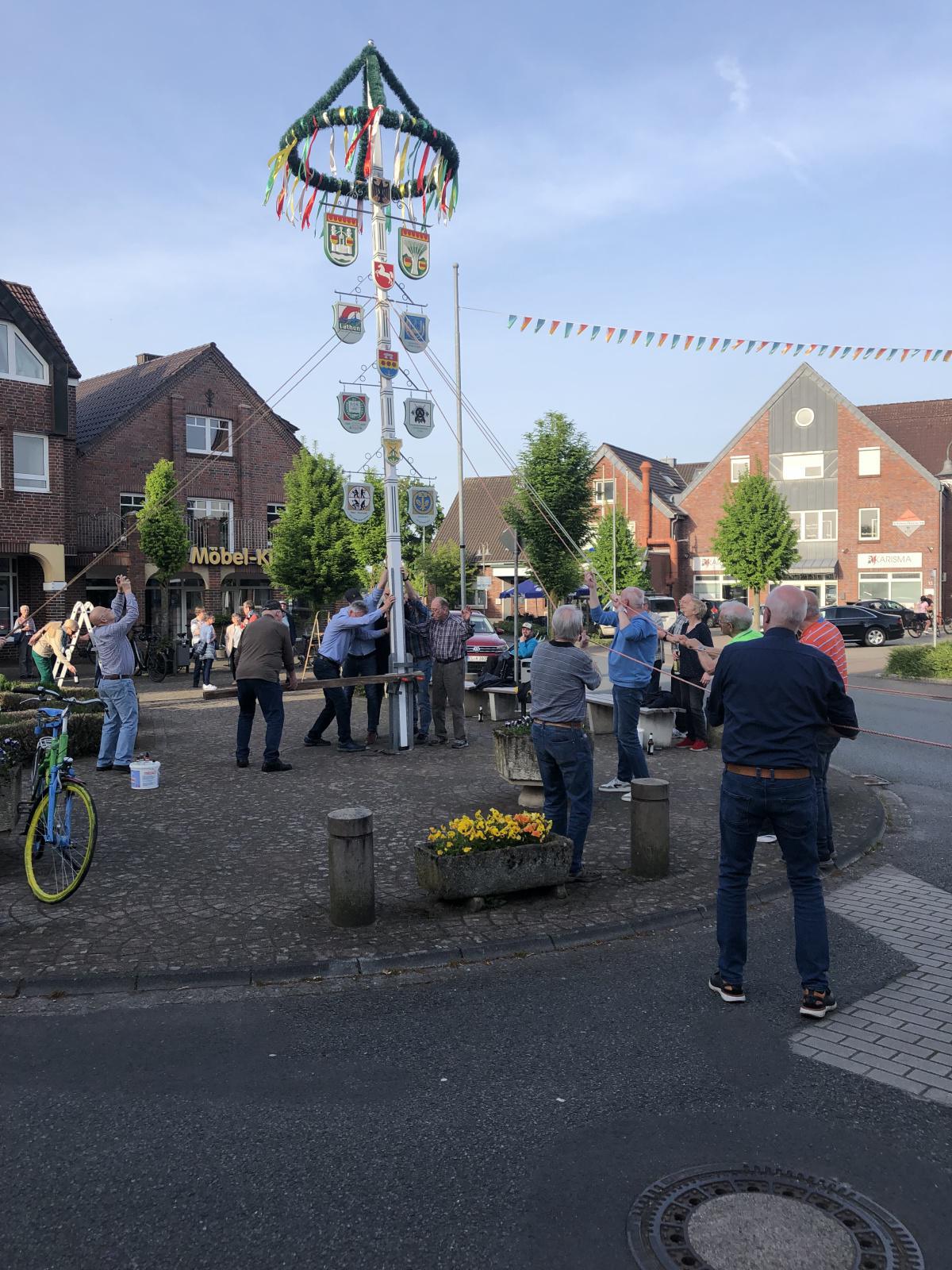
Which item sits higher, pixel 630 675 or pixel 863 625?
pixel 630 675

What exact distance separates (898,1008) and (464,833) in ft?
8.77

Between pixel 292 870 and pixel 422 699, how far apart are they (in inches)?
223

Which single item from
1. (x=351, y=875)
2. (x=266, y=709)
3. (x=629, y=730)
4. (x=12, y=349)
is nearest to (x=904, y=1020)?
(x=351, y=875)

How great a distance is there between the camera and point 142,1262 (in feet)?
9.41

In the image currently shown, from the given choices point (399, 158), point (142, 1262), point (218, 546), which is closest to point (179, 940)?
point (142, 1262)

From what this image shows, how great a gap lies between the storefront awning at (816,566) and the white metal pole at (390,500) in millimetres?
42667

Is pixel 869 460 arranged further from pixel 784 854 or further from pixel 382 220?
pixel 784 854

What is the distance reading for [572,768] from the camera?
653 cm

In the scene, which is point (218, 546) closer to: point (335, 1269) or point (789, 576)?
point (789, 576)

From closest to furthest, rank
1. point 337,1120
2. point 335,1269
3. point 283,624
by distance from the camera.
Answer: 1. point 335,1269
2. point 337,1120
3. point 283,624

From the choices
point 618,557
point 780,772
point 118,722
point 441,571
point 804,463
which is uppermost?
point 804,463

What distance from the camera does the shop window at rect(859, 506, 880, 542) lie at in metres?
50.7

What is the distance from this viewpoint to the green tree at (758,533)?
46906 millimetres

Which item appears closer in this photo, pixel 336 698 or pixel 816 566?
pixel 336 698
